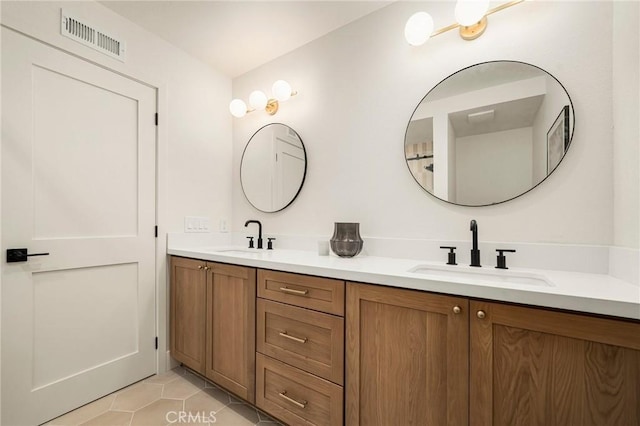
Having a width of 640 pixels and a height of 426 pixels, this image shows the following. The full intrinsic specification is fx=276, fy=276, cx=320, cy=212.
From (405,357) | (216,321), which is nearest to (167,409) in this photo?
(216,321)

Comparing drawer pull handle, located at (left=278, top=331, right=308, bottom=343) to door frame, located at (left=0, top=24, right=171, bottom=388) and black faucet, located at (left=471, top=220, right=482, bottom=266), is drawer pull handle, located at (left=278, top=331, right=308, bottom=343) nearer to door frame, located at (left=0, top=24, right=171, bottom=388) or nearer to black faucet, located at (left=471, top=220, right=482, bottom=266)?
black faucet, located at (left=471, top=220, right=482, bottom=266)

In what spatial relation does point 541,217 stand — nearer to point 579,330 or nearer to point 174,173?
point 579,330

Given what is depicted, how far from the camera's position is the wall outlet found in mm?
2184

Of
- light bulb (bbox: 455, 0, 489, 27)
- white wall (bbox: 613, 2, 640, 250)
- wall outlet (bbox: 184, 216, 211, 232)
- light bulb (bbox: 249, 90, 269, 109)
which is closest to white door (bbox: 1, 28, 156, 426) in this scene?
wall outlet (bbox: 184, 216, 211, 232)

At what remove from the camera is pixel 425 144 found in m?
1.57

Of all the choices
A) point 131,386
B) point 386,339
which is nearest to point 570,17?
point 386,339

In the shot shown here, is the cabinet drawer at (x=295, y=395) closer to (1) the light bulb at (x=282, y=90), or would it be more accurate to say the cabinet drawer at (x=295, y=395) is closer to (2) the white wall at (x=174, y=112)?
Result: (2) the white wall at (x=174, y=112)

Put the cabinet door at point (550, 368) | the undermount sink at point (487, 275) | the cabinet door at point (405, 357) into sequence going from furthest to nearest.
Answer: the undermount sink at point (487, 275)
the cabinet door at point (405, 357)
the cabinet door at point (550, 368)

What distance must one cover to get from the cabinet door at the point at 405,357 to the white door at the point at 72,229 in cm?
158

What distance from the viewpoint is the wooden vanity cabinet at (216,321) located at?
1.51 m

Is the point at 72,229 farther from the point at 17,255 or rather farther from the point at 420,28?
the point at 420,28

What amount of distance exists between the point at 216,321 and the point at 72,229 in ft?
3.29

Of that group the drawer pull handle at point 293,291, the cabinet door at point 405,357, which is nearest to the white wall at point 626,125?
the cabinet door at point 405,357

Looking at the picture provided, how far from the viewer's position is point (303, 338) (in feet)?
4.21
